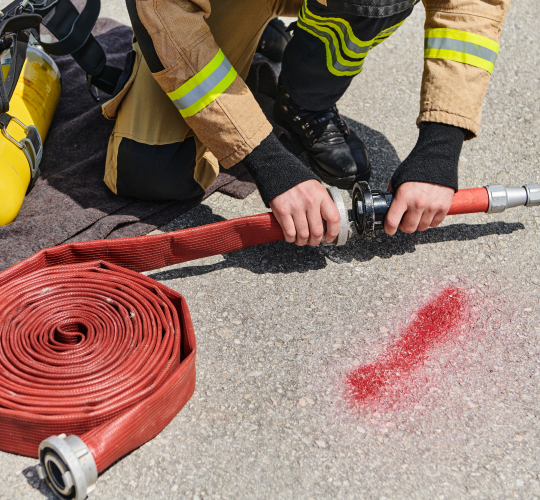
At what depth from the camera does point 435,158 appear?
77.0 inches

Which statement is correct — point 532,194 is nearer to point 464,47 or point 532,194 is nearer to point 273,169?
point 464,47

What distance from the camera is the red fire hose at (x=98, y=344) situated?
1.39m

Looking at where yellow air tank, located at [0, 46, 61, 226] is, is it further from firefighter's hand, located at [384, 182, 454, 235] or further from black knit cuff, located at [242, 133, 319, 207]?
firefighter's hand, located at [384, 182, 454, 235]

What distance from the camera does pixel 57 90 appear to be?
286 cm

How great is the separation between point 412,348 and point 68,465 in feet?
3.82

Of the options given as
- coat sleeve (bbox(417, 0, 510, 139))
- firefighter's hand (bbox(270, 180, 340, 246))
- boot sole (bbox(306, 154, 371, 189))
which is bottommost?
boot sole (bbox(306, 154, 371, 189))

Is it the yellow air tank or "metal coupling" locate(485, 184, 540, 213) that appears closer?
Answer: "metal coupling" locate(485, 184, 540, 213)

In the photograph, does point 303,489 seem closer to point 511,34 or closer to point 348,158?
point 348,158

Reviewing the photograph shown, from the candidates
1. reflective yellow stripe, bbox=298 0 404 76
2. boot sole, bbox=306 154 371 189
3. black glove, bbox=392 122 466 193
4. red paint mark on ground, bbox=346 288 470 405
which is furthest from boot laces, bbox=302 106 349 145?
red paint mark on ground, bbox=346 288 470 405

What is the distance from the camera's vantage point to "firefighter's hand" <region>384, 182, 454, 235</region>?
1.90 meters

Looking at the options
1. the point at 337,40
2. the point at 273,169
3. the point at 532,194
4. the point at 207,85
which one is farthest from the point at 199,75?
the point at 532,194

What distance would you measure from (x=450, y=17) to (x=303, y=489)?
5.81ft

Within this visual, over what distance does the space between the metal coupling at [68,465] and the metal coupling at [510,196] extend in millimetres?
1672

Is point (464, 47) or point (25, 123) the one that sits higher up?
point (464, 47)
